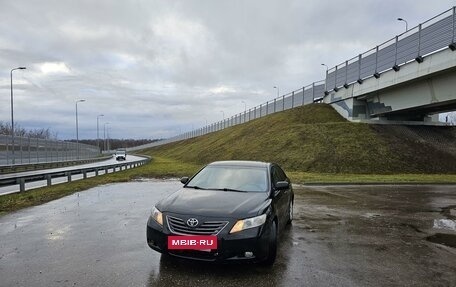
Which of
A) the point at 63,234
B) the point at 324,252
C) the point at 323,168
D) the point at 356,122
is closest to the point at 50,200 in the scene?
the point at 63,234

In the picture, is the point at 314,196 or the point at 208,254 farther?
the point at 314,196

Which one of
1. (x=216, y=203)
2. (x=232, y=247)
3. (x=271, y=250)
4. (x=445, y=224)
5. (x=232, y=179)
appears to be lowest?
(x=445, y=224)

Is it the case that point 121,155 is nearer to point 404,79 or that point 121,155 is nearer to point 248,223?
point 404,79

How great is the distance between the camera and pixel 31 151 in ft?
128

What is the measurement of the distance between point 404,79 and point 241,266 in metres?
24.4

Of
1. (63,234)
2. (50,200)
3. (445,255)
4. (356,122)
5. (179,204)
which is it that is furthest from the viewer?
(356,122)

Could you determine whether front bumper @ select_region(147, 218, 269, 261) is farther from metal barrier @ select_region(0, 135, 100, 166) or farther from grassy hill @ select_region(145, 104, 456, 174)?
metal barrier @ select_region(0, 135, 100, 166)

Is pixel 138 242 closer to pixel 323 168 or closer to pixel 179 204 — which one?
pixel 179 204

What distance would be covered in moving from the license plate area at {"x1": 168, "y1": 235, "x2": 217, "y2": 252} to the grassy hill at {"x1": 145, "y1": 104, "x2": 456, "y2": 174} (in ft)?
75.4

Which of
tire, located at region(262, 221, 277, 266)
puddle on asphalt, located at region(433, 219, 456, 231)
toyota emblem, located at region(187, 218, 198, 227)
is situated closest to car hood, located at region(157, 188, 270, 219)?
toyota emblem, located at region(187, 218, 198, 227)

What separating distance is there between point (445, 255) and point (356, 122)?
30270 mm

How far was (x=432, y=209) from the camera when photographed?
11.1 m

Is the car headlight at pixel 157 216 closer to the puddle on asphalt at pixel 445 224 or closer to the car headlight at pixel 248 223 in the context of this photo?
the car headlight at pixel 248 223

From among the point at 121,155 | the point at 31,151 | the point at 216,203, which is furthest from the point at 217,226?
the point at 121,155
